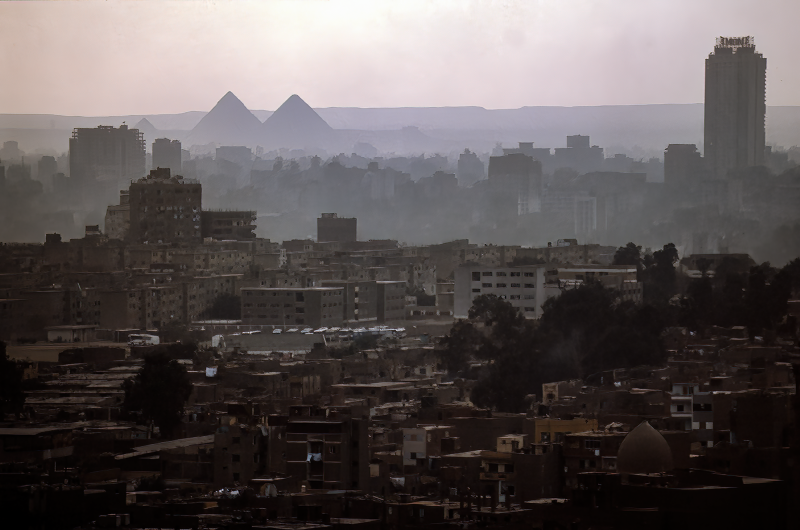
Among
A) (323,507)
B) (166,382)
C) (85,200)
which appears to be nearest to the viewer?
(323,507)

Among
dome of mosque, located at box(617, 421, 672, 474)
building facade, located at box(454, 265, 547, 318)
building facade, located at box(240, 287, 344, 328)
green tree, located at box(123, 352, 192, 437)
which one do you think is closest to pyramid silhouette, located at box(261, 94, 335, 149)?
building facade, located at box(454, 265, 547, 318)

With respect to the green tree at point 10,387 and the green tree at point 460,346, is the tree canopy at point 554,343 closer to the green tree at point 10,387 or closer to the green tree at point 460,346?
the green tree at point 460,346

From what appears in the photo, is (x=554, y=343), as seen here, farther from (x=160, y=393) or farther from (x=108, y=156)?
(x=108, y=156)

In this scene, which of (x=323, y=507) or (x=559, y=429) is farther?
(x=559, y=429)


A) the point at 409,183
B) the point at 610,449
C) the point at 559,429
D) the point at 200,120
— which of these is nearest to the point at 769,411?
the point at 610,449

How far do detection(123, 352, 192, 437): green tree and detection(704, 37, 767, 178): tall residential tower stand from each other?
478 inches

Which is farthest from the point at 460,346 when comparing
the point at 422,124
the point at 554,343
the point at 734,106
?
the point at 422,124

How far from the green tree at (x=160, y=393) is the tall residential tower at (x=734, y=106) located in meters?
12.1

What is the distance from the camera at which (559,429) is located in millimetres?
16172

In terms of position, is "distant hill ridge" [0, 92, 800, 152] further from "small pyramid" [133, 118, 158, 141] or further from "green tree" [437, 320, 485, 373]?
"green tree" [437, 320, 485, 373]

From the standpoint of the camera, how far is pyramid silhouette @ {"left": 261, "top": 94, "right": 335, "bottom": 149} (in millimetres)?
48075

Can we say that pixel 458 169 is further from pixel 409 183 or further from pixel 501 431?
pixel 501 431

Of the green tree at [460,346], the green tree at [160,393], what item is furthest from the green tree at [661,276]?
the green tree at [160,393]

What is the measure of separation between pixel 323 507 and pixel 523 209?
35.4 m
